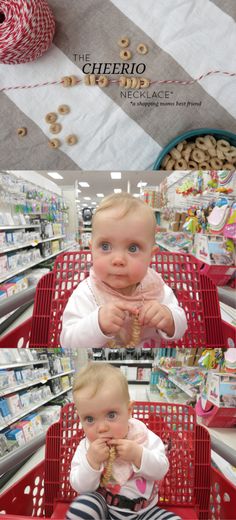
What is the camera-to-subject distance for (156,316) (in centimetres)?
60

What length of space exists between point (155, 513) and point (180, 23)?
1362 millimetres

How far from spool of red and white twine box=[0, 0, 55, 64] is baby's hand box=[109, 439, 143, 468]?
1142 millimetres

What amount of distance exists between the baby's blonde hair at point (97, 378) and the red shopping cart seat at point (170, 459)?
0.13 m

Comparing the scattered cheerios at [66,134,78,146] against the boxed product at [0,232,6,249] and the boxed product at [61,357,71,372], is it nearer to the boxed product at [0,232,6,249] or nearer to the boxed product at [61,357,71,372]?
the boxed product at [0,232,6,249]

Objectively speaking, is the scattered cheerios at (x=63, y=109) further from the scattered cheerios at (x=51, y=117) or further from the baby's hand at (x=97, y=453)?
the baby's hand at (x=97, y=453)

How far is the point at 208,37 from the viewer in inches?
57.2

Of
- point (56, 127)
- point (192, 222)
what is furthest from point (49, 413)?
point (56, 127)

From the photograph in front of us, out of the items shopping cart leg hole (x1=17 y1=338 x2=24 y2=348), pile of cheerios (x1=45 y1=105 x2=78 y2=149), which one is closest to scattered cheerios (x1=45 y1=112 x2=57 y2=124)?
pile of cheerios (x1=45 y1=105 x2=78 y2=149)

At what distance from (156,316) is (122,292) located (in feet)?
0.18

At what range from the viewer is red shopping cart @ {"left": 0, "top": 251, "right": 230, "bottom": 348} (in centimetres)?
75

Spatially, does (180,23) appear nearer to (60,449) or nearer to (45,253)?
(45,253)

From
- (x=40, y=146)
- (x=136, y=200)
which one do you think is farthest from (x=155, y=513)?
(x=40, y=146)

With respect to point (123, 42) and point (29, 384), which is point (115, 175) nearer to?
point (29, 384)

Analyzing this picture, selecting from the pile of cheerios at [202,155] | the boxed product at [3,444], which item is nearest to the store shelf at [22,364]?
the boxed product at [3,444]
